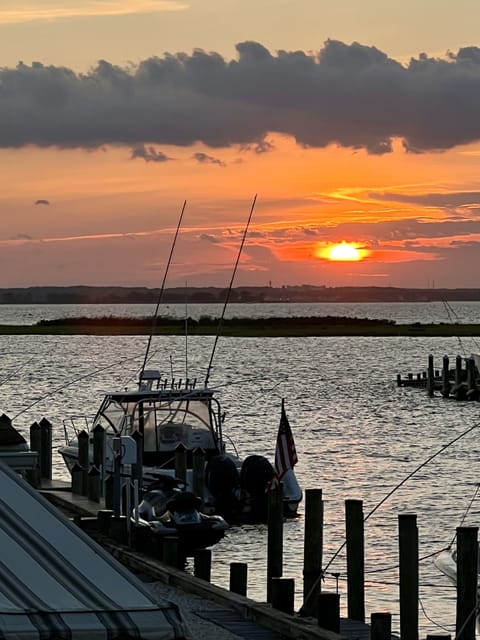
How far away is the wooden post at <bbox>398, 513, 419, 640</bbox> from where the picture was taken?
1563 centimetres

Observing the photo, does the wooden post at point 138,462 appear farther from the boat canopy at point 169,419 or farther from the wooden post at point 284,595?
the wooden post at point 284,595

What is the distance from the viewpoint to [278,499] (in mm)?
18844

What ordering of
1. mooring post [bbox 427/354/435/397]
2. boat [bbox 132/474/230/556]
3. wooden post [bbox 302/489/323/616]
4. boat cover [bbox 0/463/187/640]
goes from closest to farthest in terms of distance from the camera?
boat cover [bbox 0/463/187/640], wooden post [bbox 302/489/323/616], boat [bbox 132/474/230/556], mooring post [bbox 427/354/435/397]

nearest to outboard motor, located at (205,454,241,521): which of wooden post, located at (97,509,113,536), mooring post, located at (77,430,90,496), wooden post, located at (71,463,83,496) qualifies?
mooring post, located at (77,430,90,496)

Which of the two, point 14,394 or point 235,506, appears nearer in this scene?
point 235,506

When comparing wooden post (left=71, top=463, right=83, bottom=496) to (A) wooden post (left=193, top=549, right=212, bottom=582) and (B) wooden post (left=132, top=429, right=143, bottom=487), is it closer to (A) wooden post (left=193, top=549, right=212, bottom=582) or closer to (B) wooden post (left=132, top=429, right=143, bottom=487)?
(B) wooden post (left=132, top=429, right=143, bottom=487)

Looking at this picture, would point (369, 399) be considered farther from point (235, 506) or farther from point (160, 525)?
point (160, 525)

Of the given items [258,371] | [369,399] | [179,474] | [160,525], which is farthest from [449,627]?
[258,371]

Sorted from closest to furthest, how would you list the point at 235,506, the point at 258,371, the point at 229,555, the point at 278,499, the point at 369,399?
1. the point at 278,499
2. the point at 229,555
3. the point at 235,506
4. the point at 369,399
5. the point at 258,371

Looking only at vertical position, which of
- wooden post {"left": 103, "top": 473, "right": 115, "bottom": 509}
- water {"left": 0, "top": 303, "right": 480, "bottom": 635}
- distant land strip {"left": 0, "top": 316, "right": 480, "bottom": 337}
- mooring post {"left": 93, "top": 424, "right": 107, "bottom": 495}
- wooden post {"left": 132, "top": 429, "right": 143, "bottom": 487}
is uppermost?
distant land strip {"left": 0, "top": 316, "right": 480, "bottom": 337}

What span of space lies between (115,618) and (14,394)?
6444 cm

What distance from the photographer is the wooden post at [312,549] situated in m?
16.6

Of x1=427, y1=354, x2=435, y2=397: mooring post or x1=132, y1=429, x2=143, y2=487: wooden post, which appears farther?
x1=427, y1=354, x2=435, y2=397: mooring post

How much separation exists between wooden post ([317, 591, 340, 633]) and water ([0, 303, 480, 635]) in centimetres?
465
